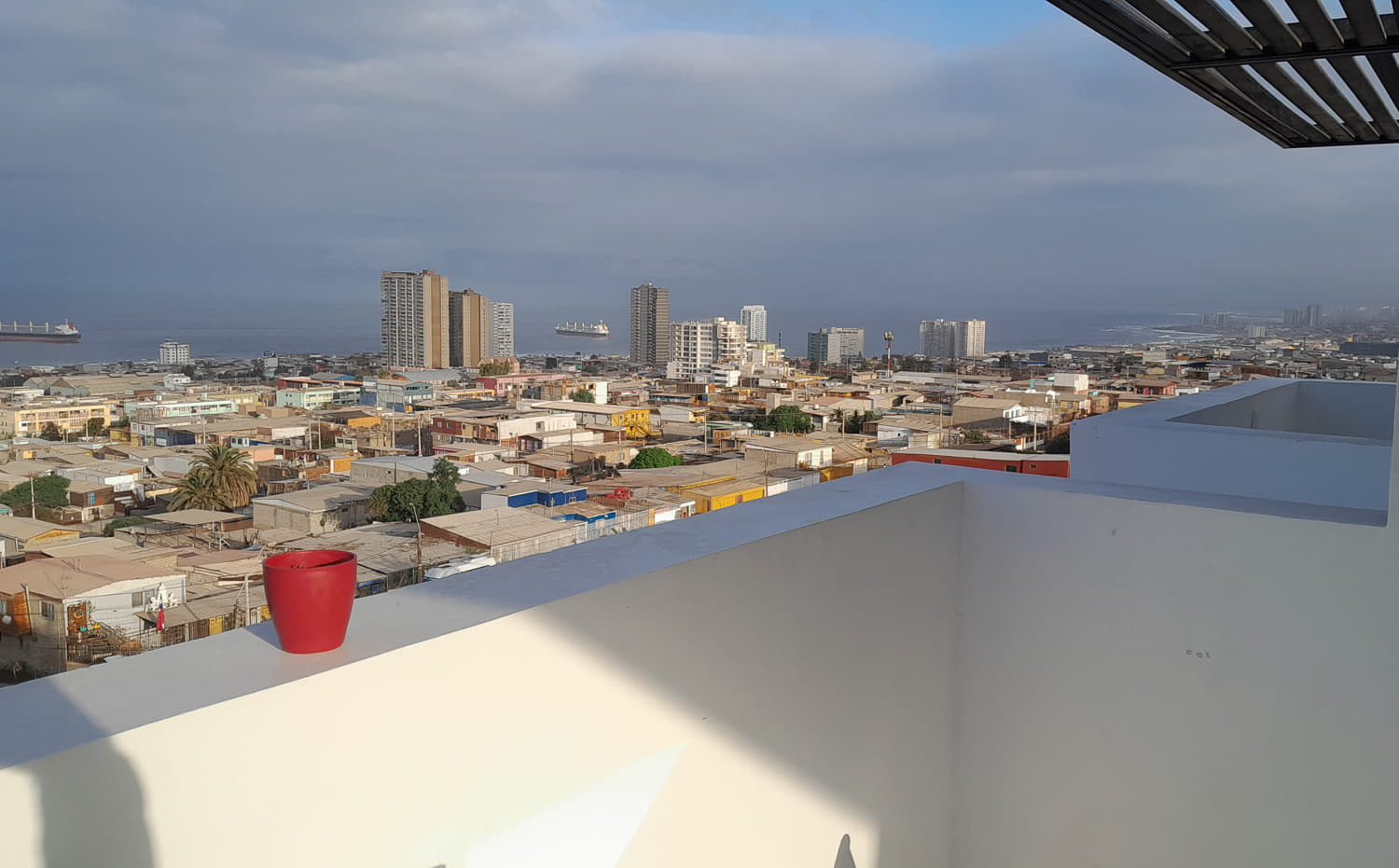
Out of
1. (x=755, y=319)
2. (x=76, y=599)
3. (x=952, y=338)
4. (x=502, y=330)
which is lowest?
(x=76, y=599)

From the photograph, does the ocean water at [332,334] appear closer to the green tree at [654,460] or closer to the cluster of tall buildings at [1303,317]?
the cluster of tall buildings at [1303,317]

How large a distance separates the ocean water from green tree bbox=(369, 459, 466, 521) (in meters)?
6.79

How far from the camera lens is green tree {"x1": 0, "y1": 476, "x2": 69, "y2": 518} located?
5.96 meters

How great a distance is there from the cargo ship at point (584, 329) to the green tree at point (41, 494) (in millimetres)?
50128

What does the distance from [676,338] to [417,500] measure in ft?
122

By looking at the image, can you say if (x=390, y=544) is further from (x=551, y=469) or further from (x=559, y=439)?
(x=559, y=439)

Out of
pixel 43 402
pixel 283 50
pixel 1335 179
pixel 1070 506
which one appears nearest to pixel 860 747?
pixel 1070 506

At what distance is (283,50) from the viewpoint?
19.6m

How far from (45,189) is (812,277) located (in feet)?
109

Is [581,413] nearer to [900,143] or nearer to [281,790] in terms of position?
[281,790]

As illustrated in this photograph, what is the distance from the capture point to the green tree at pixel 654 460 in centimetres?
1412

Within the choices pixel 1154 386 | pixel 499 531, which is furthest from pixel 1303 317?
pixel 499 531

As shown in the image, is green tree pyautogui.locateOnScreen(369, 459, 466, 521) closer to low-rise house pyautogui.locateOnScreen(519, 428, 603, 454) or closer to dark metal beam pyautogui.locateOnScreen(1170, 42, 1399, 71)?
dark metal beam pyautogui.locateOnScreen(1170, 42, 1399, 71)

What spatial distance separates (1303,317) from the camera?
6.11m
